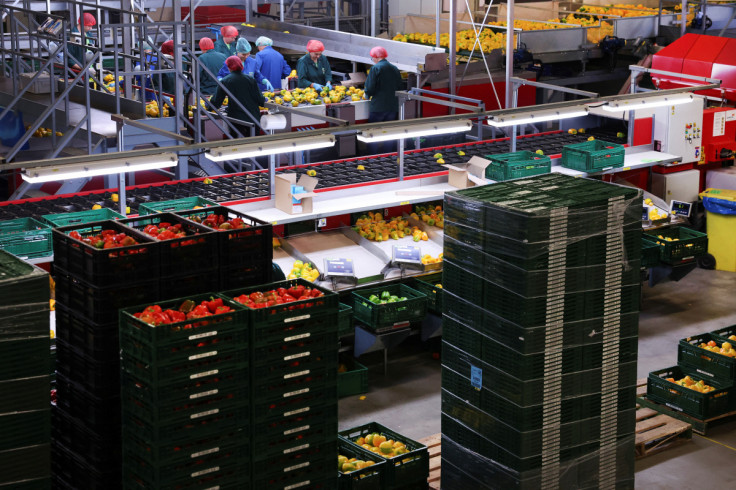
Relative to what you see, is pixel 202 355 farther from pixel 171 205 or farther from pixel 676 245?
pixel 676 245

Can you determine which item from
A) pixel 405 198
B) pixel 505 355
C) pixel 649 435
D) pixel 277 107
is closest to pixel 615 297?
pixel 505 355

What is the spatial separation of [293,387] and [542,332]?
1580 millimetres

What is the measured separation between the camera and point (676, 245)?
11195 millimetres

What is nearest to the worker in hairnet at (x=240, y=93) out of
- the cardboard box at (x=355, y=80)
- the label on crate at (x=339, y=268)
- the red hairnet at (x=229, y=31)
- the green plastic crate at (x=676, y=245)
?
the red hairnet at (x=229, y=31)

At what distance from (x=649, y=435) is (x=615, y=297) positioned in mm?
2178

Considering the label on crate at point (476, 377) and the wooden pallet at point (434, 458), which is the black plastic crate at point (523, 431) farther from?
the wooden pallet at point (434, 458)

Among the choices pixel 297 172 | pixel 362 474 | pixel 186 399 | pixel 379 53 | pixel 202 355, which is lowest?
pixel 362 474

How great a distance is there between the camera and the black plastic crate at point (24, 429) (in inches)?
234

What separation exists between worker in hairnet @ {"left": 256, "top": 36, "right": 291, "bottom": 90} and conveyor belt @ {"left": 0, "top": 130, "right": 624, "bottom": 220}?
4.02m

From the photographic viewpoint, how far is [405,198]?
34.9 feet

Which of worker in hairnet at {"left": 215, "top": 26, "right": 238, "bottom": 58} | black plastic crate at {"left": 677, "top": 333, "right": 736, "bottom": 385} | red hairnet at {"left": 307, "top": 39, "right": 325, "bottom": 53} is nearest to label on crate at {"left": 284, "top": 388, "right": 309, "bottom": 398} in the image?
black plastic crate at {"left": 677, "top": 333, "right": 736, "bottom": 385}

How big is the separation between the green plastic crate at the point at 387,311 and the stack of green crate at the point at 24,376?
385 cm

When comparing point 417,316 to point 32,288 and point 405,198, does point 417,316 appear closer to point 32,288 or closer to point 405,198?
point 405,198

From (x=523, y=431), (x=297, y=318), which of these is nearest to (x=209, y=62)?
(x=297, y=318)
